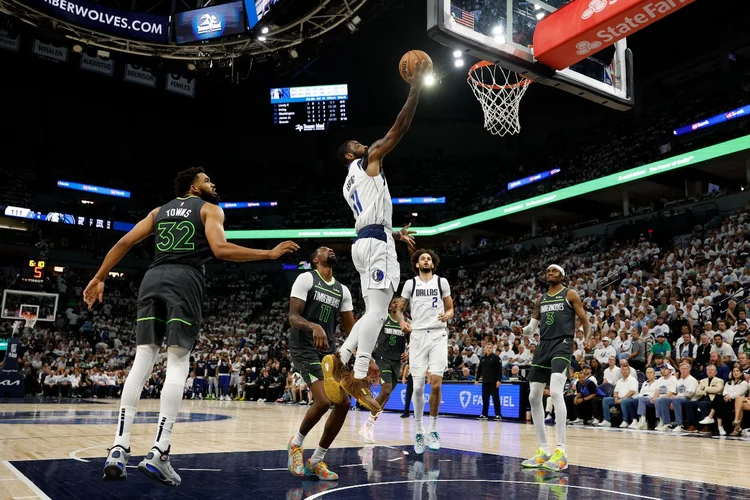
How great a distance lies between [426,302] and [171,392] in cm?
419

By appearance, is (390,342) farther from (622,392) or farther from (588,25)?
(622,392)

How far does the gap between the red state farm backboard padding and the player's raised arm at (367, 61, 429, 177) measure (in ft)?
11.3

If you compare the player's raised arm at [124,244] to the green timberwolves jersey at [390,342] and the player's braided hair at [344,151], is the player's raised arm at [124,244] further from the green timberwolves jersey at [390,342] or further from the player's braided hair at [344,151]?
the green timberwolves jersey at [390,342]

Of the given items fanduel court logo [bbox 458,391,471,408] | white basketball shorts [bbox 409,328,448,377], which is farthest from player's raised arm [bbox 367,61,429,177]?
fanduel court logo [bbox 458,391,471,408]

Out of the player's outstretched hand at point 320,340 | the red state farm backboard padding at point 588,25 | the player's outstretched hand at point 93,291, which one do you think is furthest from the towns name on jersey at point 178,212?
the red state farm backboard padding at point 588,25

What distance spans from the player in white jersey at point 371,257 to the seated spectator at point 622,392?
8.77m

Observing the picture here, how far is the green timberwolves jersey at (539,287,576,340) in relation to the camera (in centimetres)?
623

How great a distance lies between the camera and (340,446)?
24.4ft

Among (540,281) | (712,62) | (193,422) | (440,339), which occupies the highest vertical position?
(712,62)

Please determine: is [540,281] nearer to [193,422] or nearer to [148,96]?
[193,422]

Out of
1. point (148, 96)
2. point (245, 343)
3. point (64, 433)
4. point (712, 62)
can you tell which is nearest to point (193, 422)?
point (64, 433)

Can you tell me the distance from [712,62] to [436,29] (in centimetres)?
2628

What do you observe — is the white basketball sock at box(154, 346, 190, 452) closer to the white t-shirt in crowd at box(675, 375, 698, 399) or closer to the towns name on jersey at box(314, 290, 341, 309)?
the towns name on jersey at box(314, 290, 341, 309)

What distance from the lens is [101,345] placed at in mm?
28156
